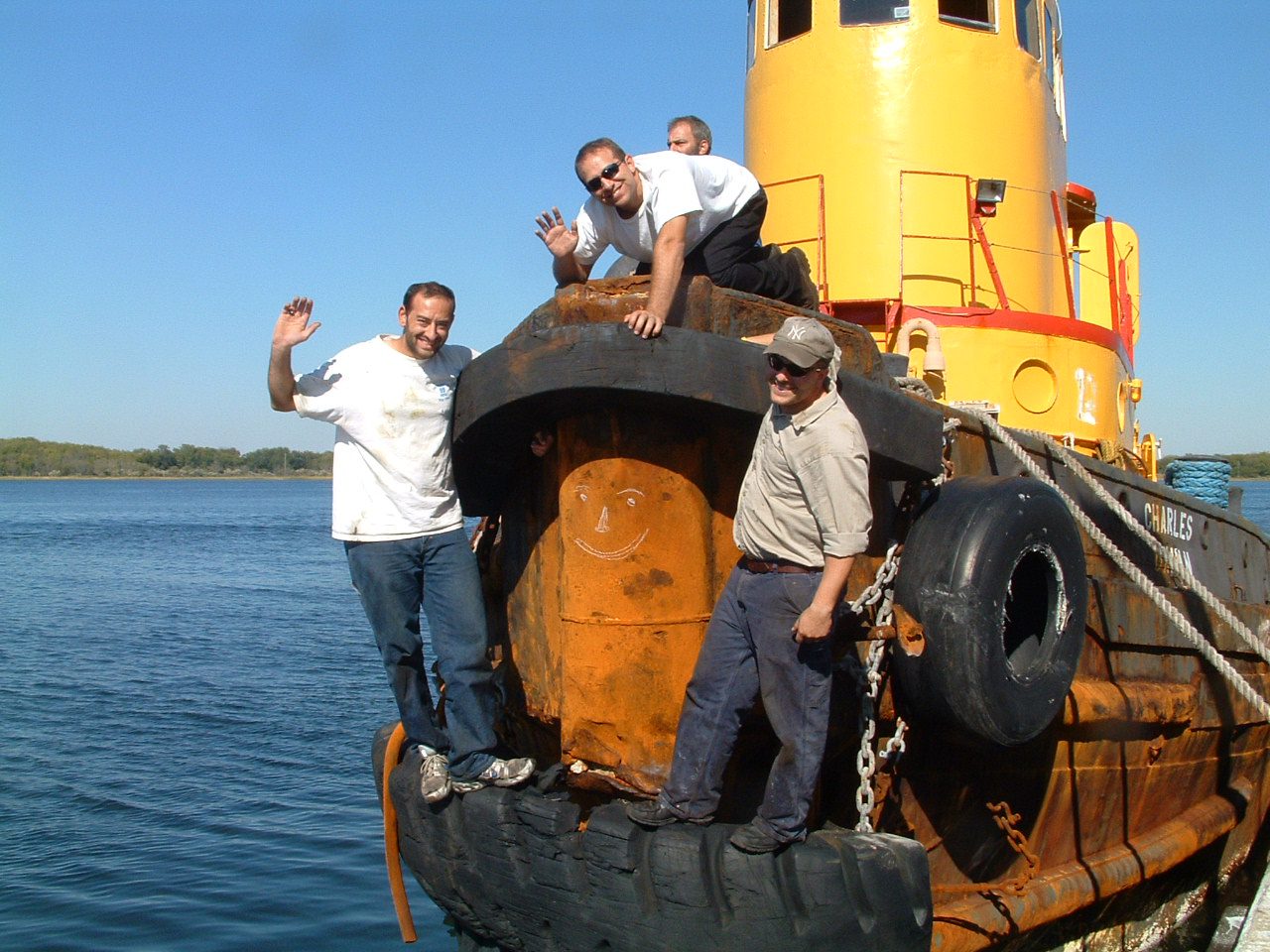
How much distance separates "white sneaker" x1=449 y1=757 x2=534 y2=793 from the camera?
4.32 metres

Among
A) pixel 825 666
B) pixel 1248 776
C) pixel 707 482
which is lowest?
pixel 1248 776

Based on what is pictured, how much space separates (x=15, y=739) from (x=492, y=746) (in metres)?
9.20

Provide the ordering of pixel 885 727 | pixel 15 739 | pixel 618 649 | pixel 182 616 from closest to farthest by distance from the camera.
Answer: pixel 618 649, pixel 885 727, pixel 15 739, pixel 182 616

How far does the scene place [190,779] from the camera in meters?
10.7

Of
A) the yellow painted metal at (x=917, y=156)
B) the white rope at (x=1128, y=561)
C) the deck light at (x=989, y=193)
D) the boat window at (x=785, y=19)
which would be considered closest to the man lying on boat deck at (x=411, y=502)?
the white rope at (x=1128, y=561)

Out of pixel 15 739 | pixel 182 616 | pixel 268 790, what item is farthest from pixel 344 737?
Answer: pixel 182 616

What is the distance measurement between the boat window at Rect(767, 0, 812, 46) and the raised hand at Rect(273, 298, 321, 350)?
216 inches

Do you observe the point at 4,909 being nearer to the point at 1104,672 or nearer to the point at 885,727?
the point at 885,727

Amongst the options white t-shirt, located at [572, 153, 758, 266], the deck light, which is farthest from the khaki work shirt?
the deck light

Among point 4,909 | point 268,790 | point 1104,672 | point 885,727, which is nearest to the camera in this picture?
point 885,727

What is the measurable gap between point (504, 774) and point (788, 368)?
1794 millimetres

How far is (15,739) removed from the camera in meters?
11.8

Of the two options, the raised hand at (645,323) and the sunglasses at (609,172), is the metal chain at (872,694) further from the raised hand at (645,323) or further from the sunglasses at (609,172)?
the sunglasses at (609,172)

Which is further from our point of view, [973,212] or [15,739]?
[15,739]
